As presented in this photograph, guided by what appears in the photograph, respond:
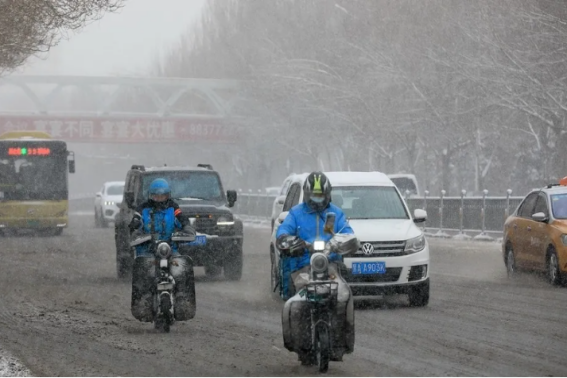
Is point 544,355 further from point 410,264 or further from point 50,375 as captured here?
point 410,264

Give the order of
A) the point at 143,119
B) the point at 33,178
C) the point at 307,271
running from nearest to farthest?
the point at 307,271 → the point at 33,178 → the point at 143,119

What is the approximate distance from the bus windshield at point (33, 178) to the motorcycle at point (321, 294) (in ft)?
108

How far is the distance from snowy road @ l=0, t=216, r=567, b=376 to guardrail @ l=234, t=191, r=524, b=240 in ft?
41.5

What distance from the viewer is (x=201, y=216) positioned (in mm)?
21844

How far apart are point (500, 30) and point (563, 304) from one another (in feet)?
103

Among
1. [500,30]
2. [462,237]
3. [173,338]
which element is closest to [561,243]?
[173,338]

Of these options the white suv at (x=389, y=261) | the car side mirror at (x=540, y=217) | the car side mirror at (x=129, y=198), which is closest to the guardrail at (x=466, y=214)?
the car side mirror at (x=540, y=217)

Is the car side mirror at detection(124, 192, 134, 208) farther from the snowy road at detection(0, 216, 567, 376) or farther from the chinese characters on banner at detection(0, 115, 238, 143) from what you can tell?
the chinese characters on banner at detection(0, 115, 238, 143)

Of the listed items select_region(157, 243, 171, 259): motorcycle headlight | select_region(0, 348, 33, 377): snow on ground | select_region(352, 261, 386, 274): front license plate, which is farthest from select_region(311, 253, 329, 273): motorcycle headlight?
select_region(352, 261, 386, 274): front license plate

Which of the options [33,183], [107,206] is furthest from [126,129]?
[33,183]

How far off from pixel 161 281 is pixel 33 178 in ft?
97.2

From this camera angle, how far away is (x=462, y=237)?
38.1 metres

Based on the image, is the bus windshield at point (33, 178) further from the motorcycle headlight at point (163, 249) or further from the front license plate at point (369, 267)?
the motorcycle headlight at point (163, 249)

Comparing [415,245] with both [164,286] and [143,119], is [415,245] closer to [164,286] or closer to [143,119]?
[164,286]
